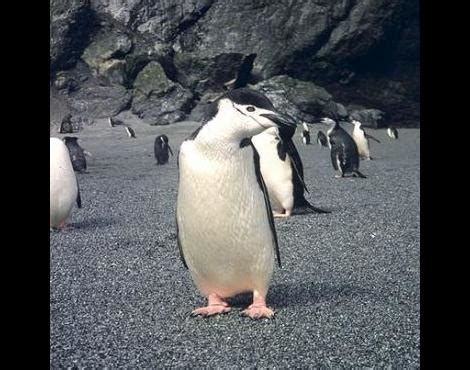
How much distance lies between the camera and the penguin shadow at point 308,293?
114 inches

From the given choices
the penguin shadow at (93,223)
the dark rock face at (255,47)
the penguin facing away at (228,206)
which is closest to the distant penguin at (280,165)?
the penguin shadow at (93,223)

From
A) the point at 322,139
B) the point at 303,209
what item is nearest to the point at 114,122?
the point at 322,139

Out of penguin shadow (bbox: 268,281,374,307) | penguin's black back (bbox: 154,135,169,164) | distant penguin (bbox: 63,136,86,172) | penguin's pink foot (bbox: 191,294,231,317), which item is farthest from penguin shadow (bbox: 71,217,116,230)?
penguin's black back (bbox: 154,135,169,164)

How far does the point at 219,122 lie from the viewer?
8.30 ft

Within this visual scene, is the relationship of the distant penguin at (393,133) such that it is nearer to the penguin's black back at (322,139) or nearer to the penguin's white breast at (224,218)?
the penguin's black back at (322,139)

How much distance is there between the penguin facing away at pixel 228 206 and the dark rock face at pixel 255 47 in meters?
12.8

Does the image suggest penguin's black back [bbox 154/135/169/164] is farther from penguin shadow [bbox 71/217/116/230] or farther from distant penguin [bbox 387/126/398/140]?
distant penguin [bbox 387/126/398/140]

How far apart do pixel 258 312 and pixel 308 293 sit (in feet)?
1.52

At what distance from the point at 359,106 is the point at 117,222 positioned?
1137 centimetres

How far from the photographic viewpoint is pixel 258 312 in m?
2.62

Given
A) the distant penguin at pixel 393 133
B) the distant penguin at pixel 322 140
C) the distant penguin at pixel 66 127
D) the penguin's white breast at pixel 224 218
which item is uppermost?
the penguin's white breast at pixel 224 218

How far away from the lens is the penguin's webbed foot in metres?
2.61

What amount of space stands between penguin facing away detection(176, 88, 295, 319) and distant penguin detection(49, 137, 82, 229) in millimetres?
2206

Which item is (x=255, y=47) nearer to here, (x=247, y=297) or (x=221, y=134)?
(x=247, y=297)
